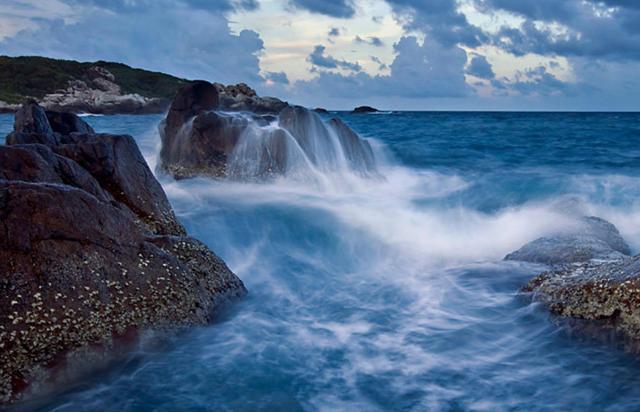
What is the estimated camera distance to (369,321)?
711cm

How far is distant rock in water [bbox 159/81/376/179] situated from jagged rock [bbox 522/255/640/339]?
9085mm

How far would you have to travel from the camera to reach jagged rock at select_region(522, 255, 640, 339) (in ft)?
18.6

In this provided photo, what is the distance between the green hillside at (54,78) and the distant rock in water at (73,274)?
71.4 metres

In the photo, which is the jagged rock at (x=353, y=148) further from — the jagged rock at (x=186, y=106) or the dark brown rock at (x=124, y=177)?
the dark brown rock at (x=124, y=177)

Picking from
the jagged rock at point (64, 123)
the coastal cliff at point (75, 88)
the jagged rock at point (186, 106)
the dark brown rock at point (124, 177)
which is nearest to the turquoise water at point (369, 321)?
the dark brown rock at point (124, 177)

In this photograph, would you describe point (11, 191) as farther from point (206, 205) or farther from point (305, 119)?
point (305, 119)

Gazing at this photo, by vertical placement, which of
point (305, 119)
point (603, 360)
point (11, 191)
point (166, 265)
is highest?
point (305, 119)

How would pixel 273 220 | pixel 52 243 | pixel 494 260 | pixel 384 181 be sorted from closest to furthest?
pixel 52 243, pixel 494 260, pixel 273 220, pixel 384 181

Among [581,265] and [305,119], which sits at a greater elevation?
A: [305,119]

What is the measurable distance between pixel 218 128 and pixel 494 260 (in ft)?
27.5

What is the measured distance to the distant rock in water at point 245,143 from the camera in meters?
15.0

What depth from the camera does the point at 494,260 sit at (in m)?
9.59

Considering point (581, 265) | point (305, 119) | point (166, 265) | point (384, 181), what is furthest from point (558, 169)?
point (166, 265)

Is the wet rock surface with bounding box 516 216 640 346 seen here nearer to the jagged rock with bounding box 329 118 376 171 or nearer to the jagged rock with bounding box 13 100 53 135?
the jagged rock with bounding box 13 100 53 135
